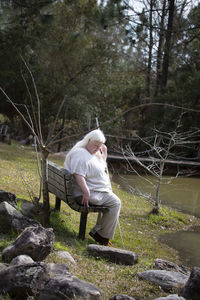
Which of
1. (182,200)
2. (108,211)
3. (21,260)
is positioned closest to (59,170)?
(108,211)

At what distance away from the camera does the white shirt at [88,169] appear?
4.69m

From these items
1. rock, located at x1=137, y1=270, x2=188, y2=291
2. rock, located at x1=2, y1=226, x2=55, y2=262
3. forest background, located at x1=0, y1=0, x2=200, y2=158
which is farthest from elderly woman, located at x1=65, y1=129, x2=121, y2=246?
forest background, located at x1=0, y1=0, x2=200, y2=158

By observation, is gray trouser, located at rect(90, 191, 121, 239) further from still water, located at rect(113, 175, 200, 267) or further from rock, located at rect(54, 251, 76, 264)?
still water, located at rect(113, 175, 200, 267)

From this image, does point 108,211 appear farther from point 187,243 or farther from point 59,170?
point 187,243

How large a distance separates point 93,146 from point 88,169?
1.06 ft

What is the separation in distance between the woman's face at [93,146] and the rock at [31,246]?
5.32 feet

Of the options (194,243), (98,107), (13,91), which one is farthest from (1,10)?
(194,243)

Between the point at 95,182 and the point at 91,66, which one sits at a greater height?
the point at 91,66

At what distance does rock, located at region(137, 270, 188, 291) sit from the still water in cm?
181

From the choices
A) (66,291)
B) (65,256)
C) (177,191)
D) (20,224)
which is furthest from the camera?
(177,191)

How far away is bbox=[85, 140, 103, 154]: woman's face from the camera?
4832 mm

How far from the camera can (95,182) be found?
481 cm

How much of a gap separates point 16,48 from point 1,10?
3949mm

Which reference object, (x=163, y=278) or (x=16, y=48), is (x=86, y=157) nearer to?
(x=163, y=278)
